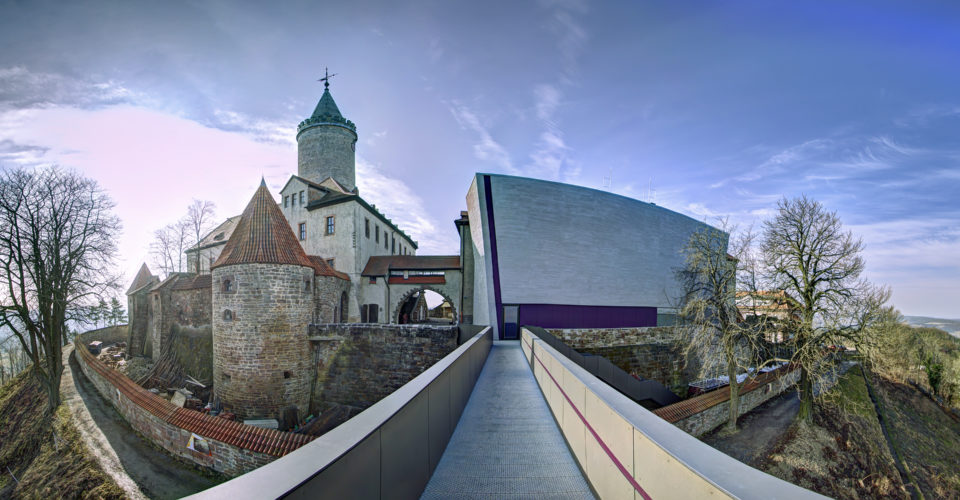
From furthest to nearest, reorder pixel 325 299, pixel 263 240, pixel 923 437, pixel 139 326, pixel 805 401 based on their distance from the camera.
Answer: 1. pixel 139 326
2. pixel 923 437
3. pixel 325 299
4. pixel 263 240
5. pixel 805 401

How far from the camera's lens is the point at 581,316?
1917 cm

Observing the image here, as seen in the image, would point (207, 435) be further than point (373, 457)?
Yes

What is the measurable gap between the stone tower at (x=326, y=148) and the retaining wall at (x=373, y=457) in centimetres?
2728

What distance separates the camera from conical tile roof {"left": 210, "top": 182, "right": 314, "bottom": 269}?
14250mm

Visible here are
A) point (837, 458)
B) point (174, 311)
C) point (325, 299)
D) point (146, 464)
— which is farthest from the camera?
point (174, 311)

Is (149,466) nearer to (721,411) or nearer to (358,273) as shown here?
(358,273)

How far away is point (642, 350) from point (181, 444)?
56.1 feet

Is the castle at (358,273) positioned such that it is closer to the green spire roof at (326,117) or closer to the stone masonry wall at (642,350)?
the green spire roof at (326,117)

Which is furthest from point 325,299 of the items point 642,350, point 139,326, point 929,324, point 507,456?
point 929,324

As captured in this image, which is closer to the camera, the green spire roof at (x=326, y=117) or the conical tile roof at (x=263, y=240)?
the conical tile roof at (x=263, y=240)

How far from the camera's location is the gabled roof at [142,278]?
27450mm

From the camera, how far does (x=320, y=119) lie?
28.4 m

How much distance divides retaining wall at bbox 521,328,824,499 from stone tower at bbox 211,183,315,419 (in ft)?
44.5

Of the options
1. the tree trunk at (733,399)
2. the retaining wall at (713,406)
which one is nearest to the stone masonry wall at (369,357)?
the retaining wall at (713,406)
